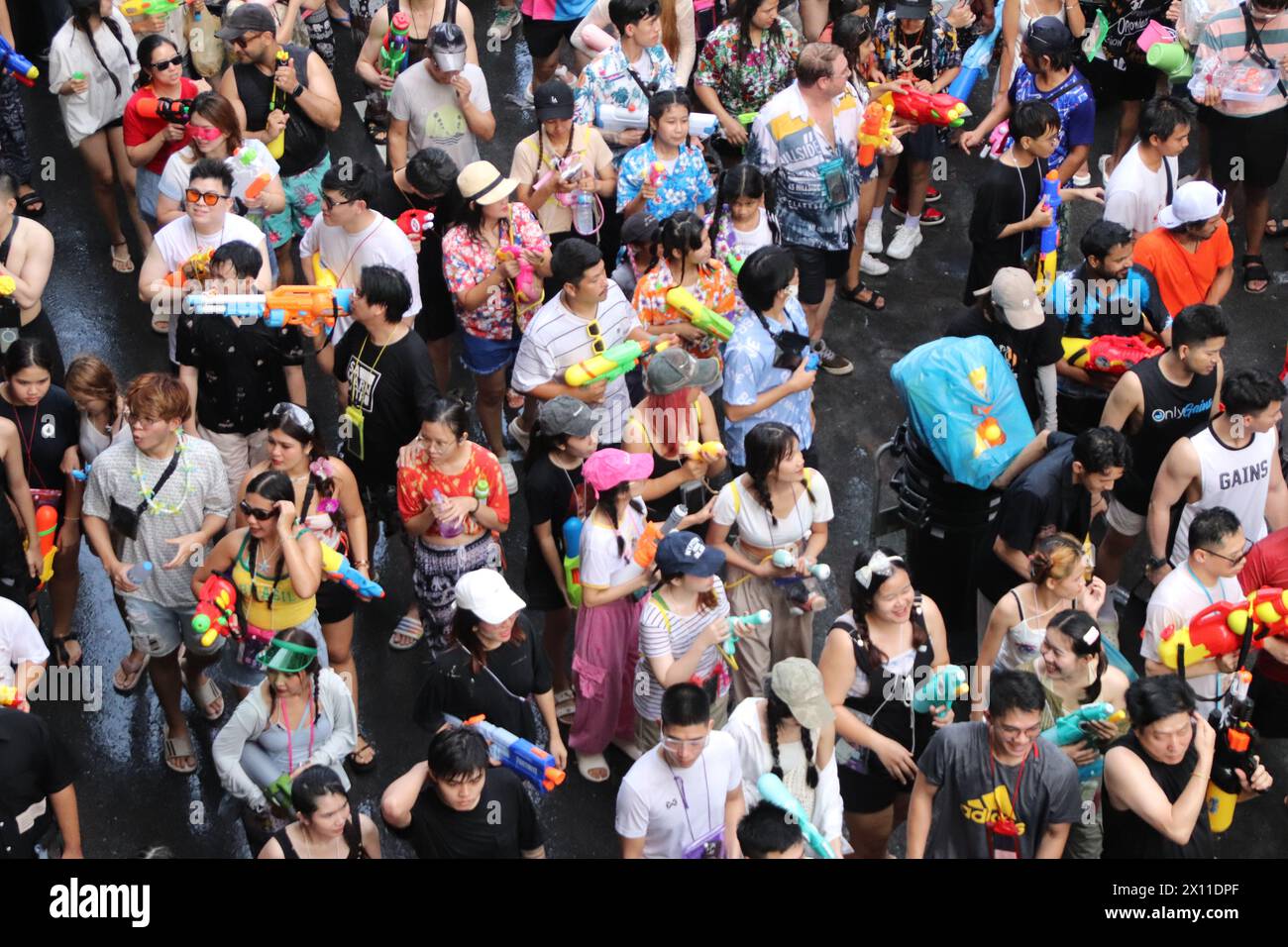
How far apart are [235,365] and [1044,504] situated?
3.37m

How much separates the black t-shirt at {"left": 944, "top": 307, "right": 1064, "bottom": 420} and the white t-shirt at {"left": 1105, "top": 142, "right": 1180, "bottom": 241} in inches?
→ 51.2

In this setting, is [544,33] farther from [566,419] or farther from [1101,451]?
[1101,451]

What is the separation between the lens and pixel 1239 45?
9445 mm

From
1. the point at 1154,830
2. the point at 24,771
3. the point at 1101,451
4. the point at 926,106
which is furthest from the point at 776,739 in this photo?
the point at 926,106

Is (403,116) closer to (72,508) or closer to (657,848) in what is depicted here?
(72,508)

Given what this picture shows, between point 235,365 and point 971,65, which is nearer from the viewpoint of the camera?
point 235,365

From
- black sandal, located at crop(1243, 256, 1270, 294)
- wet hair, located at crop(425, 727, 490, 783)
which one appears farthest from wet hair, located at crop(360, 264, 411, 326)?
black sandal, located at crop(1243, 256, 1270, 294)

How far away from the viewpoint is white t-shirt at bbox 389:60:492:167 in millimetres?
8867

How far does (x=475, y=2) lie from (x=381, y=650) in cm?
578

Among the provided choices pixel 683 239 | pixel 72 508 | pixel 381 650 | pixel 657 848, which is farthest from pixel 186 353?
pixel 657 848

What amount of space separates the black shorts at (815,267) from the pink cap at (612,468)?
2.45 meters

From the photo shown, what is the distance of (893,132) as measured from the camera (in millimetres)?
9422

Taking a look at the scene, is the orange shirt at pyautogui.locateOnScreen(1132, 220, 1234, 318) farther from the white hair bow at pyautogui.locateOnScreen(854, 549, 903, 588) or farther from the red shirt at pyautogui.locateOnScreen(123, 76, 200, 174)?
the red shirt at pyautogui.locateOnScreen(123, 76, 200, 174)

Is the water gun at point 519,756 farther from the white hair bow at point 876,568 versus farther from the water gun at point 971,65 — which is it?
the water gun at point 971,65
